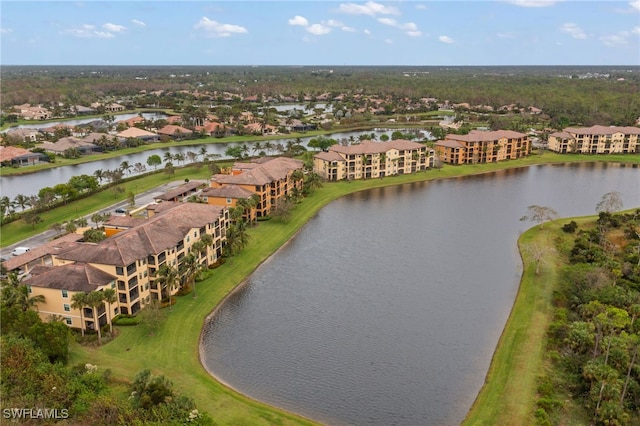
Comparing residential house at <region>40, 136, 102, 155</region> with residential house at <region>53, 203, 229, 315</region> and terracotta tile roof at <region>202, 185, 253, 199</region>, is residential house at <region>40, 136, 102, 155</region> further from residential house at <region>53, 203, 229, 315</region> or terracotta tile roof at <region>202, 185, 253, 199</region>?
residential house at <region>53, 203, 229, 315</region>

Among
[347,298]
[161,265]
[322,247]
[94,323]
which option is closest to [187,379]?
[94,323]

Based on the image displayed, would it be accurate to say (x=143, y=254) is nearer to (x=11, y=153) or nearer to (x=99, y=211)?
(x=99, y=211)

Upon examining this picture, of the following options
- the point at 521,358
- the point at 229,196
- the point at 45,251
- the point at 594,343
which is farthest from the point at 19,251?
the point at 594,343

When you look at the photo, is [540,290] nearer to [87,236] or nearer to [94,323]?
[94,323]

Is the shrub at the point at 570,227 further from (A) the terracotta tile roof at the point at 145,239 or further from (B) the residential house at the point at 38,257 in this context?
(B) the residential house at the point at 38,257

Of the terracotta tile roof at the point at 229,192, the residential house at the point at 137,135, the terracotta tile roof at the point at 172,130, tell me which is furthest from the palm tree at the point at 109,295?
the terracotta tile roof at the point at 172,130

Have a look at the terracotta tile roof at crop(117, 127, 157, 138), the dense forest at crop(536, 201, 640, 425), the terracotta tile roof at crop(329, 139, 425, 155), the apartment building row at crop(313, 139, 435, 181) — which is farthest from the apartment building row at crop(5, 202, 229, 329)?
the terracotta tile roof at crop(117, 127, 157, 138)
